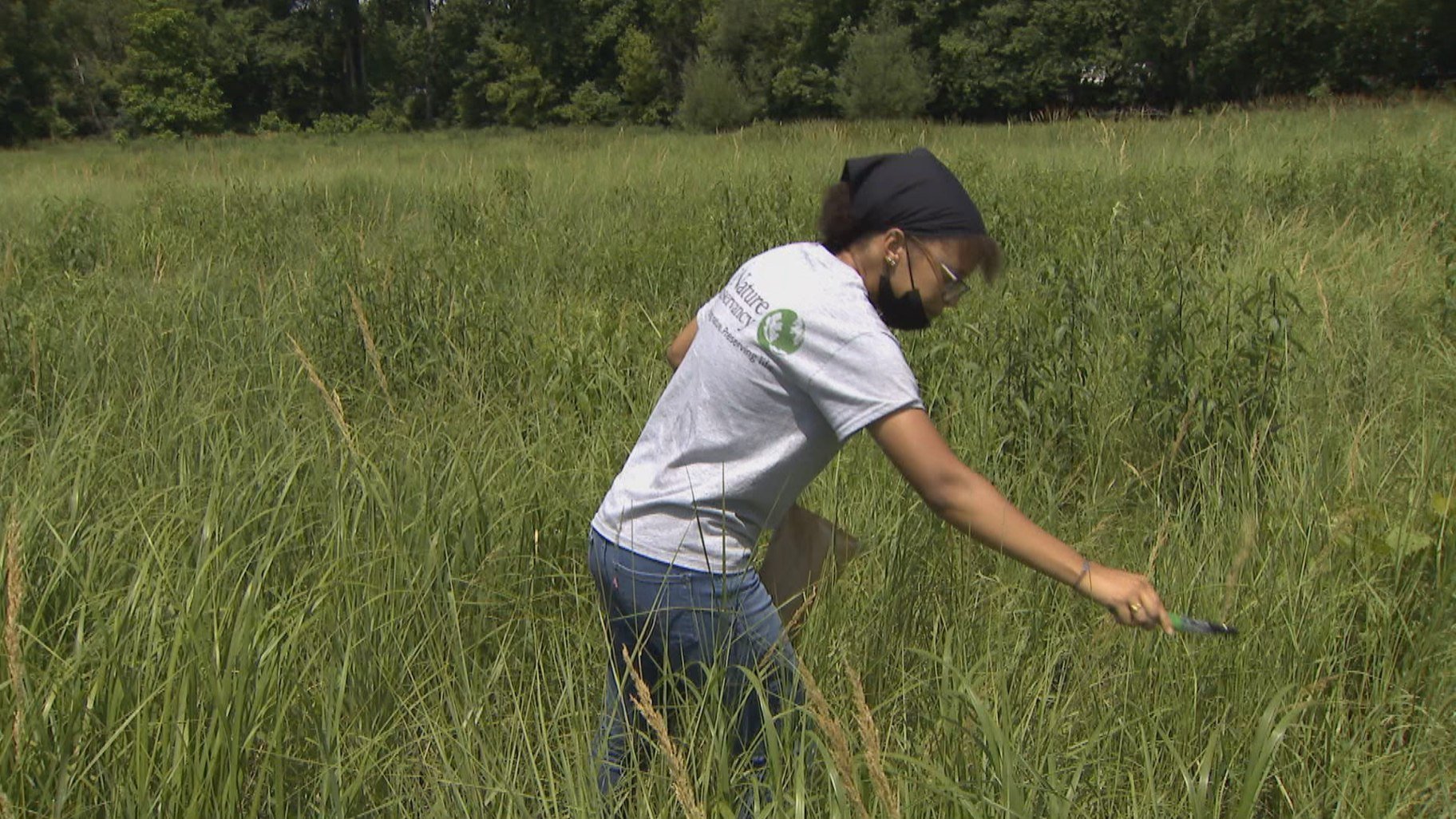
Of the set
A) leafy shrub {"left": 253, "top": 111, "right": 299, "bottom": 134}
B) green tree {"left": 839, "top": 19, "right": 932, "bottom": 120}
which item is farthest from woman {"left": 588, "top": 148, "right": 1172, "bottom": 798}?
leafy shrub {"left": 253, "top": 111, "right": 299, "bottom": 134}

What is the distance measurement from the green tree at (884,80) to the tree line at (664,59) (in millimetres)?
85

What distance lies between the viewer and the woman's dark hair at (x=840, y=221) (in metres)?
1.81

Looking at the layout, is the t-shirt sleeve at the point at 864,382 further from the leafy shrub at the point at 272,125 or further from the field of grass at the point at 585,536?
the leafy shrub at the point at 272,125

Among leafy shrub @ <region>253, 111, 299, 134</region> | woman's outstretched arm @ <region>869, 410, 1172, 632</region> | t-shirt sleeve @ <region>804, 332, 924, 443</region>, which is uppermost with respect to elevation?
t-shirt sleeve @ <region>804, 332, 924, 443</region>

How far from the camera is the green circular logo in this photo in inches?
65.4

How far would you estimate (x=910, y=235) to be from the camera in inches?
68.7

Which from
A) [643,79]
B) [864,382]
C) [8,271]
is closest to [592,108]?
[643,79]

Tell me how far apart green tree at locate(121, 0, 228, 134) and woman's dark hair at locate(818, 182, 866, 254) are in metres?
56.3

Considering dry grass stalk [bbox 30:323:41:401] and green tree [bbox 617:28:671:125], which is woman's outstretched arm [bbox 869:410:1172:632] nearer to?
dry grass stalk [bbox 30:323:41:401]

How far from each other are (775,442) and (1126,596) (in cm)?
59

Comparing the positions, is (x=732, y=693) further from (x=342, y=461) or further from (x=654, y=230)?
(x=654, y=230)

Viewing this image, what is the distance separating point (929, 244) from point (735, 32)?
5020 centimetres

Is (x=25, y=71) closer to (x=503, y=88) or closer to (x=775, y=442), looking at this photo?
(x=503, y=88)

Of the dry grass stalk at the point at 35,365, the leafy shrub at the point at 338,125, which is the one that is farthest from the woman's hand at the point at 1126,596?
the leafy shrub at the point at 338,125
